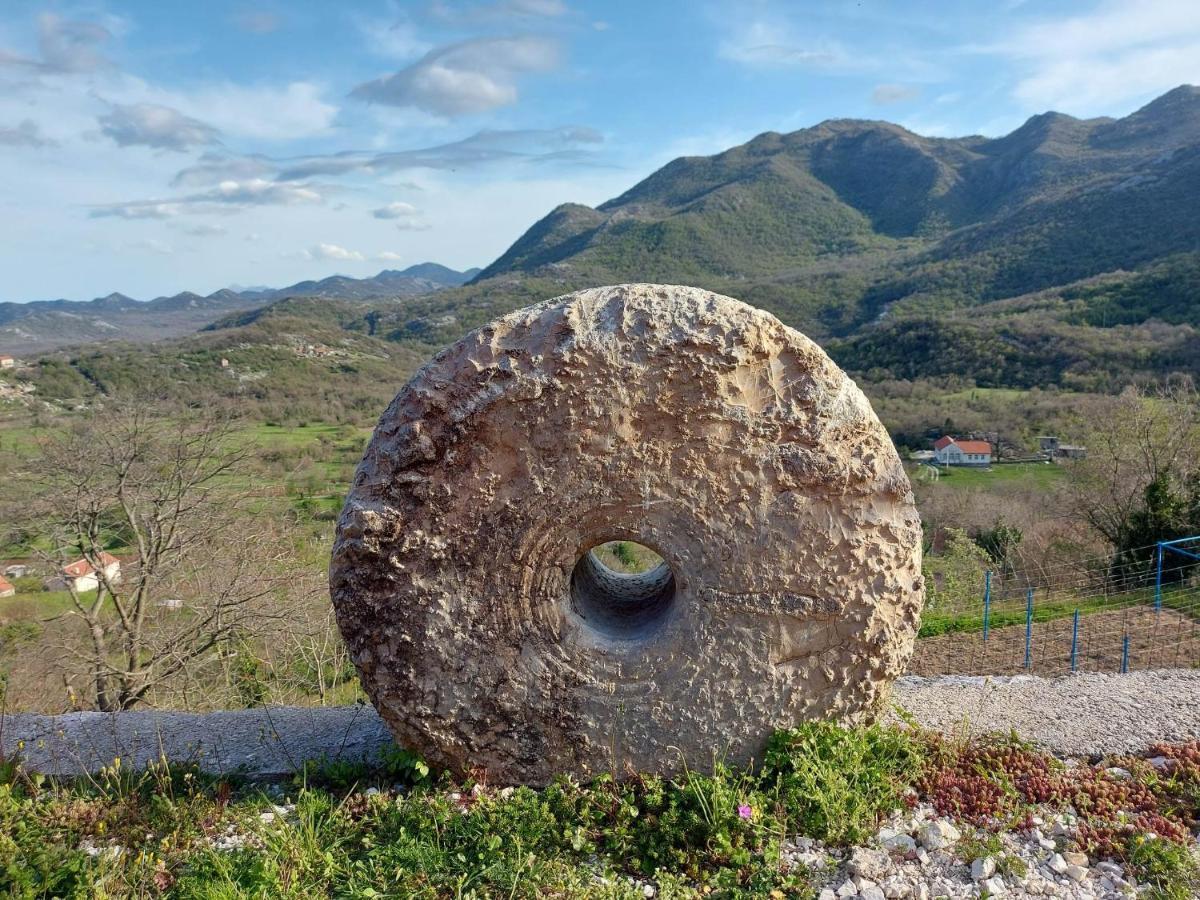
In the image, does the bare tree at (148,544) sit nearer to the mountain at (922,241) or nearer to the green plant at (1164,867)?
the green plant at (1164,867)

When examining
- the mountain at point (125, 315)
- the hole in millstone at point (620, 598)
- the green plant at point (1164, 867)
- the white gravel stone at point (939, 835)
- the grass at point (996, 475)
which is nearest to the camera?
the green plant at point (1164, 867)

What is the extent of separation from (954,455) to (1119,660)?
23.3 metres

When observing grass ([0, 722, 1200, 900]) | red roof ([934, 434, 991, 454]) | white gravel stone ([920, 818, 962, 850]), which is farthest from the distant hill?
white gravel stone ([920, 818, 962, 850])

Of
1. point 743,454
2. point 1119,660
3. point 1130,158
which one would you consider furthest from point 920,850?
point 1130,158

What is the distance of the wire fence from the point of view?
994 cm

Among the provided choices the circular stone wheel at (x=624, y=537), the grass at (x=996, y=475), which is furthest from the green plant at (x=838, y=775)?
the grass at (x=996, y=475)

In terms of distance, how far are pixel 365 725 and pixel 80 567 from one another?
11.2 m

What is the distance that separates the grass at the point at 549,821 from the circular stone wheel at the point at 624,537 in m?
0.26

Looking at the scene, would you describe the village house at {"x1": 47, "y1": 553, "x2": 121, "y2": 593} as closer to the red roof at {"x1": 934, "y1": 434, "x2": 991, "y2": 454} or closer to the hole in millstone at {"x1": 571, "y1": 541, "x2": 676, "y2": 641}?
the hole in millstone at {"x1": 571, "y1": 541, "x2": 676, "y2": 641}

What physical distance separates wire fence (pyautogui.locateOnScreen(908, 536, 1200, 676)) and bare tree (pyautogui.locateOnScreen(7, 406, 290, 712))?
36.4 feet

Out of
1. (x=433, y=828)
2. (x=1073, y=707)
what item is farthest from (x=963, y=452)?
(x=433, y=828)

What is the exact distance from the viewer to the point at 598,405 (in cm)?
411

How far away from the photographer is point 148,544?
12891 mm

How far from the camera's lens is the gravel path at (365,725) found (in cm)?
505
